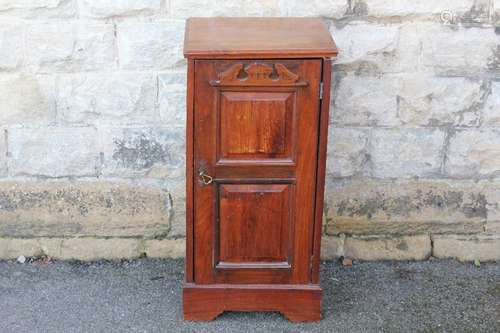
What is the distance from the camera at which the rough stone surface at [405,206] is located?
4.26m

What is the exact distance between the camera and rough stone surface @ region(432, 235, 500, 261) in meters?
4.36

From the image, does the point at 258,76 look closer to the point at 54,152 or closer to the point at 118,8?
the point at 118,8

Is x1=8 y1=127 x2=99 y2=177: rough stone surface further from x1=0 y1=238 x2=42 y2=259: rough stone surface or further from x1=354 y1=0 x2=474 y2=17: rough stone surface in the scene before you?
x1=354 y1=0 x2=474 y2=17: rough stone surface

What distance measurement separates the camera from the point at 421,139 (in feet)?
13.7

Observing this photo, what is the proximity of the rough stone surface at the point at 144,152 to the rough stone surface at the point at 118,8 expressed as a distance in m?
0.62

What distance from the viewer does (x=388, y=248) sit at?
172 inches

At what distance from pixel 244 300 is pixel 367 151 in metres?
1.12

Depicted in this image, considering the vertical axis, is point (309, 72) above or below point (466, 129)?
above

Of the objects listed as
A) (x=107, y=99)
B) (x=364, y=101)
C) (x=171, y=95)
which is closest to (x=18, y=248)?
(x=107, y=99)

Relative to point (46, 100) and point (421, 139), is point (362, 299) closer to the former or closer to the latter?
point (421, 139)

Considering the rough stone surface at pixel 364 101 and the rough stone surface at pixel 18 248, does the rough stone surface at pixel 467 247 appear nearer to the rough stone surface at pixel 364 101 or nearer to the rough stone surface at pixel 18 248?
the rough stone surface at pixel 364 101

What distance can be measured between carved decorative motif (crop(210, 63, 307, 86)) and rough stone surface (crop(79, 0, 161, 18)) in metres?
0.83

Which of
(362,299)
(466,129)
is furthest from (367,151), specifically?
(362,299)

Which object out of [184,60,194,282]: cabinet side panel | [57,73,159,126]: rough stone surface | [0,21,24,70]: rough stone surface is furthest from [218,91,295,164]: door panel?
[0,21,24,70]: rough stone surface
